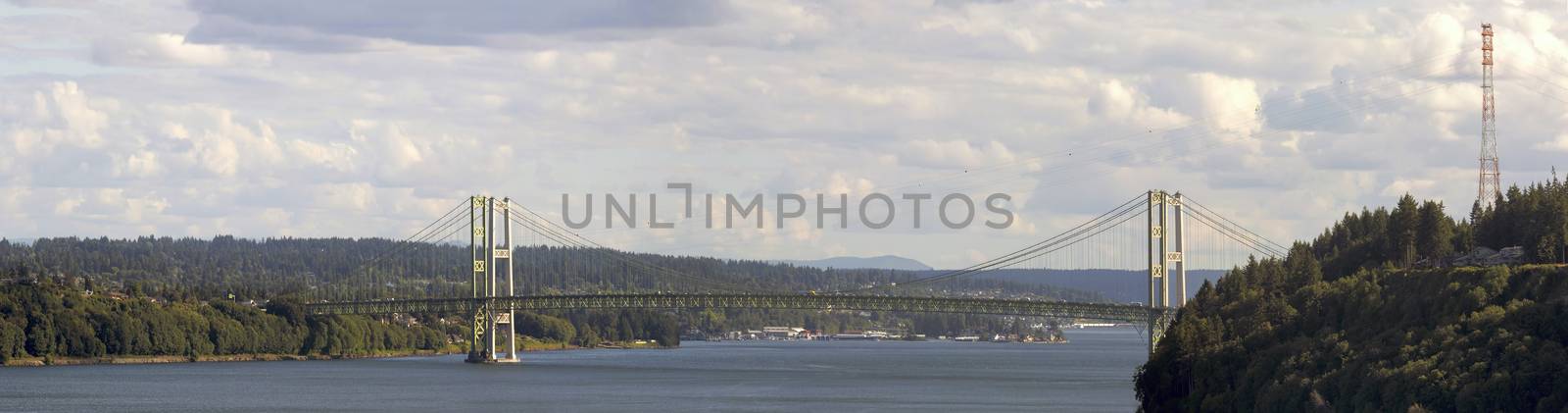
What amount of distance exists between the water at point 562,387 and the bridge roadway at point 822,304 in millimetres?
3551

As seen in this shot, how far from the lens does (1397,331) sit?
54.4m

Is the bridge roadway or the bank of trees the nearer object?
the bridge roadway

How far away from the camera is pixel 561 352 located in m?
163

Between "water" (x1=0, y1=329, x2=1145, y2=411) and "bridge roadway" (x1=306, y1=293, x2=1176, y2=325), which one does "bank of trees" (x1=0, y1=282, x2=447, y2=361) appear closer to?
"water" (x1=0, y1=329, x2=1145, y2=411)

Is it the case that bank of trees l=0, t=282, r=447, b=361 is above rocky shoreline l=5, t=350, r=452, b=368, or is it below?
above

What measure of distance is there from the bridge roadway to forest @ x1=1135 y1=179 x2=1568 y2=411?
72.3 feet

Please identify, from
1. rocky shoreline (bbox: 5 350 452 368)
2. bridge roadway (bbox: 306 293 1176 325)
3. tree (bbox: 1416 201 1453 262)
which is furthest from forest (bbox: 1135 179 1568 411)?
rocky shoreline (bbox: 5 350 452 368)

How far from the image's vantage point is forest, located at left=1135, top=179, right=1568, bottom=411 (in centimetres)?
4797

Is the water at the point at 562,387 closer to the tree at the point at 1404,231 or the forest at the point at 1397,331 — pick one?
the forest at the point at 1397,331

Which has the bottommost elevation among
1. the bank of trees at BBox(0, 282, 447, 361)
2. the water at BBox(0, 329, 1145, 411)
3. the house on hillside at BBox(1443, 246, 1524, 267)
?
the water at BBox(0, 329, 1145, 411)

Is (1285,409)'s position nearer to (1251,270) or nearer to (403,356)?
(1251,270)

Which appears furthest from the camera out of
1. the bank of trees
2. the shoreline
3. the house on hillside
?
the bank of trees

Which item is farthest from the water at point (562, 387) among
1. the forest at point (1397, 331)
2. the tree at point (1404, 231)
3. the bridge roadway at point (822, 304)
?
the tree at point (1404, 231)

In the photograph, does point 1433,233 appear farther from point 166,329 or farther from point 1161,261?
point 166,329
